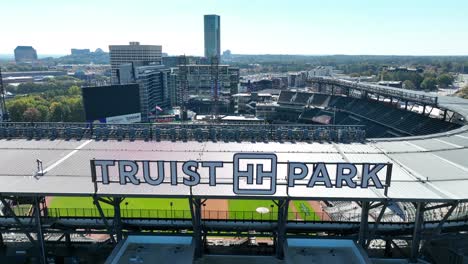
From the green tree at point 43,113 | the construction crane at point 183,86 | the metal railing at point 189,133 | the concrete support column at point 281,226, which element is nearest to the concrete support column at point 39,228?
the metal railing at point 189,133

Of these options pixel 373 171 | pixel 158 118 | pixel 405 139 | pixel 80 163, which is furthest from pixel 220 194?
pixel 158 118

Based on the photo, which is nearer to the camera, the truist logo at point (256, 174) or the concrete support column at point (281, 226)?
the truist logo at point (256, 174)

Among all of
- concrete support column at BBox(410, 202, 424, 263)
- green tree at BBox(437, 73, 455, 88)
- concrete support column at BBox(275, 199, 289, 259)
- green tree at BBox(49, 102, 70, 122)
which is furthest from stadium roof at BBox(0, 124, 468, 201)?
green tree at BBox(437, 73, 455, 88)

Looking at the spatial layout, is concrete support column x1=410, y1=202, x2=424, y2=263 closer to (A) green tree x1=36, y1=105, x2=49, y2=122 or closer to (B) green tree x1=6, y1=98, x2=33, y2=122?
(A) green tree x1=36, y1=105, x2=49, y2=122

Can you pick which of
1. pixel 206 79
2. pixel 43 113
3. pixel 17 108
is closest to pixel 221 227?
pixel 43 113

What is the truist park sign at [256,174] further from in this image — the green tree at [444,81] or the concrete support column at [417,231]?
the green tree at [444,81]

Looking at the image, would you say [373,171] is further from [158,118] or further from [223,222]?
[158,118]
